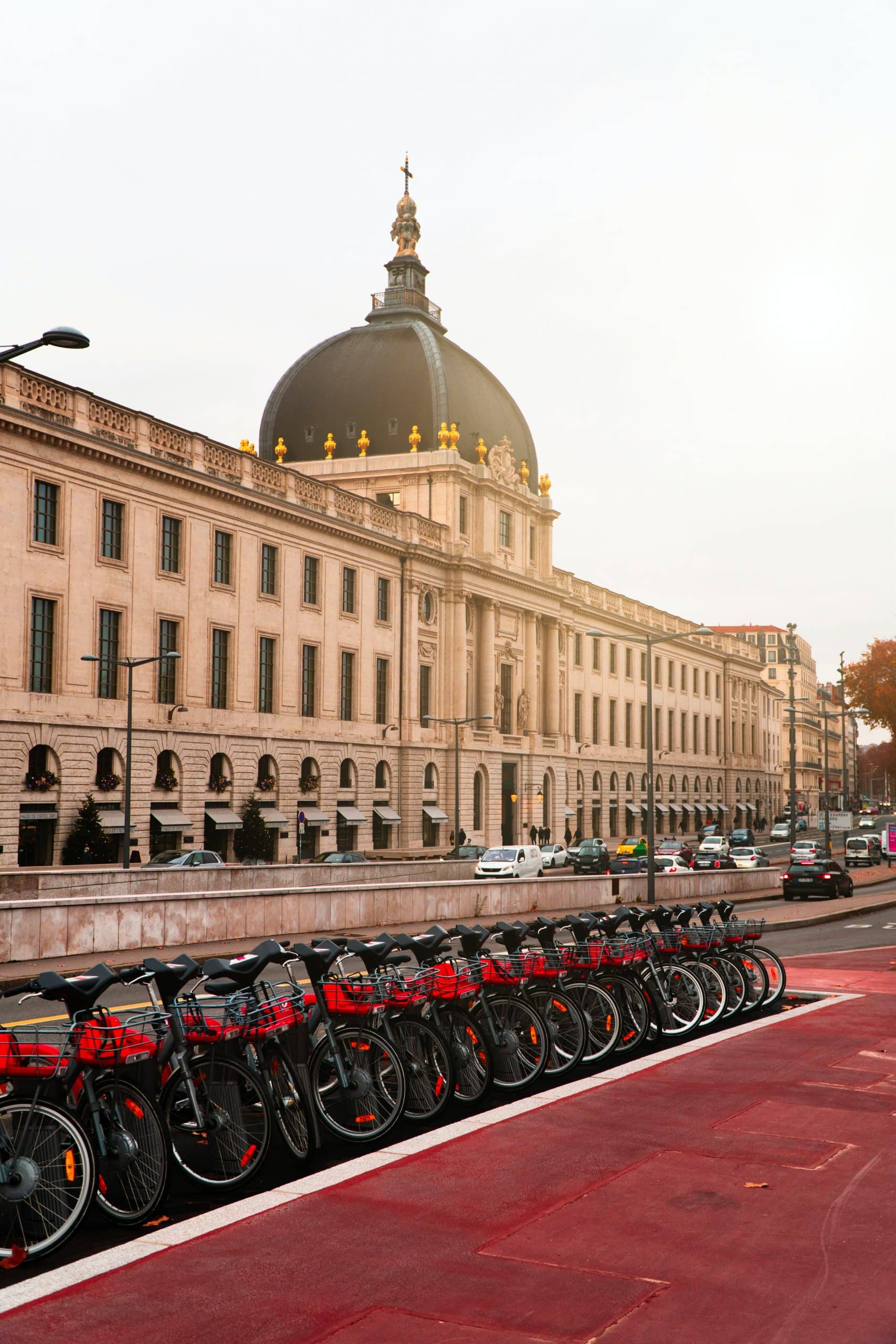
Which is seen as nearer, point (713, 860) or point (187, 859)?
point (187, 859)

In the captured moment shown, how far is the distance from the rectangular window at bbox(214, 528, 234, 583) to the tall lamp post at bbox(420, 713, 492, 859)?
1594 centimetres

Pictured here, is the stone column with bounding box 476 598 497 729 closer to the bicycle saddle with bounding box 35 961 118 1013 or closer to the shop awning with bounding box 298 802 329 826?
the shop awning with bounding box 298 802 329 826

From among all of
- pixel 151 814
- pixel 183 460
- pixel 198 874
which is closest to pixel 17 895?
pixel 198 874

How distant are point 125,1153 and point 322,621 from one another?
2262 inches

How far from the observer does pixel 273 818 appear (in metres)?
57.2

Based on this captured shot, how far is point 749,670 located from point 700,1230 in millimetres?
133943

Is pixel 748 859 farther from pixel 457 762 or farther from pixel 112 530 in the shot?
pixel 112 530

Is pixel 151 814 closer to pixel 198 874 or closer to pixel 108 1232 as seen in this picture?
pixel 198 874

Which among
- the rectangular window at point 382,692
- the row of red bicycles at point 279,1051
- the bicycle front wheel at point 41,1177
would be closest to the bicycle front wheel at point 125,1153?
the row of red bicycles at point 279,1051

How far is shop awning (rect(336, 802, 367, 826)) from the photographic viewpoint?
207 ft

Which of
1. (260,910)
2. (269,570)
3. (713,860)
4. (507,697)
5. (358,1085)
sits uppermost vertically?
(269,570)

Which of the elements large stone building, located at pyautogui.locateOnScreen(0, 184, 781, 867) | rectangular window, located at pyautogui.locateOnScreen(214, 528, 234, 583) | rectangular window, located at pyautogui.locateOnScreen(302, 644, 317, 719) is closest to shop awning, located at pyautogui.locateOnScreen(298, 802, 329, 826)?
large stone building, located at pyautogui.locateOnScreen(0, 184, 781, 867)

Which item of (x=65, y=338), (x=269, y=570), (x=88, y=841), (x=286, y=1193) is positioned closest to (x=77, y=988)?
(x=286, y=1193)

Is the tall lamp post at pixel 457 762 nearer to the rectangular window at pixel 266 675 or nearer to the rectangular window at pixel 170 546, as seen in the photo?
the rectangular window at pixel 266 675
